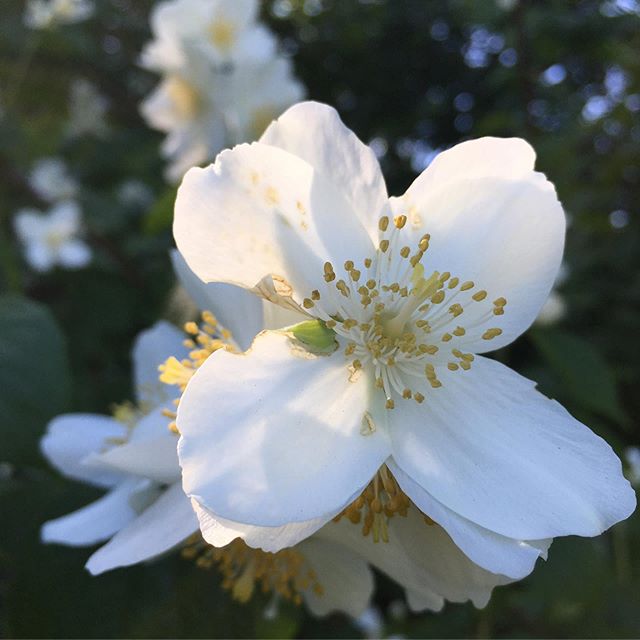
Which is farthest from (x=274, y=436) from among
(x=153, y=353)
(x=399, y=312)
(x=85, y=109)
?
(x=85, y=109)

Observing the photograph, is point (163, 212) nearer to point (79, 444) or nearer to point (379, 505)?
point (79, 444)

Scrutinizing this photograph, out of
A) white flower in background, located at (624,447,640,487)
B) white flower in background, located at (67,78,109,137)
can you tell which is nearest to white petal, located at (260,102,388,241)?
white flower in background, located at (624,447,640,487)

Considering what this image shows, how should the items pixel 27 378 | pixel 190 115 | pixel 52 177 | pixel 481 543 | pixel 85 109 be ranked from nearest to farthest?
pixel 481 543 < pixel 27 378 < pixel 190 115 < pixel 52 177 < pixel 85 109

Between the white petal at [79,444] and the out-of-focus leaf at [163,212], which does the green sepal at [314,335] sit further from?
the out-of-focus leaf at [163,212]

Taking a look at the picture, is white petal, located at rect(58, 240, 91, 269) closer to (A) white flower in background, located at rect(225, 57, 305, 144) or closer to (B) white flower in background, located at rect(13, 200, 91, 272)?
(B) white flower in background, located at rect(13, 200, 91, 272)

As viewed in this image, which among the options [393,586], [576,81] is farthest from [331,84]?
[393,586]

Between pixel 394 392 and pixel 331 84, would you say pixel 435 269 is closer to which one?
pixel 394 392
